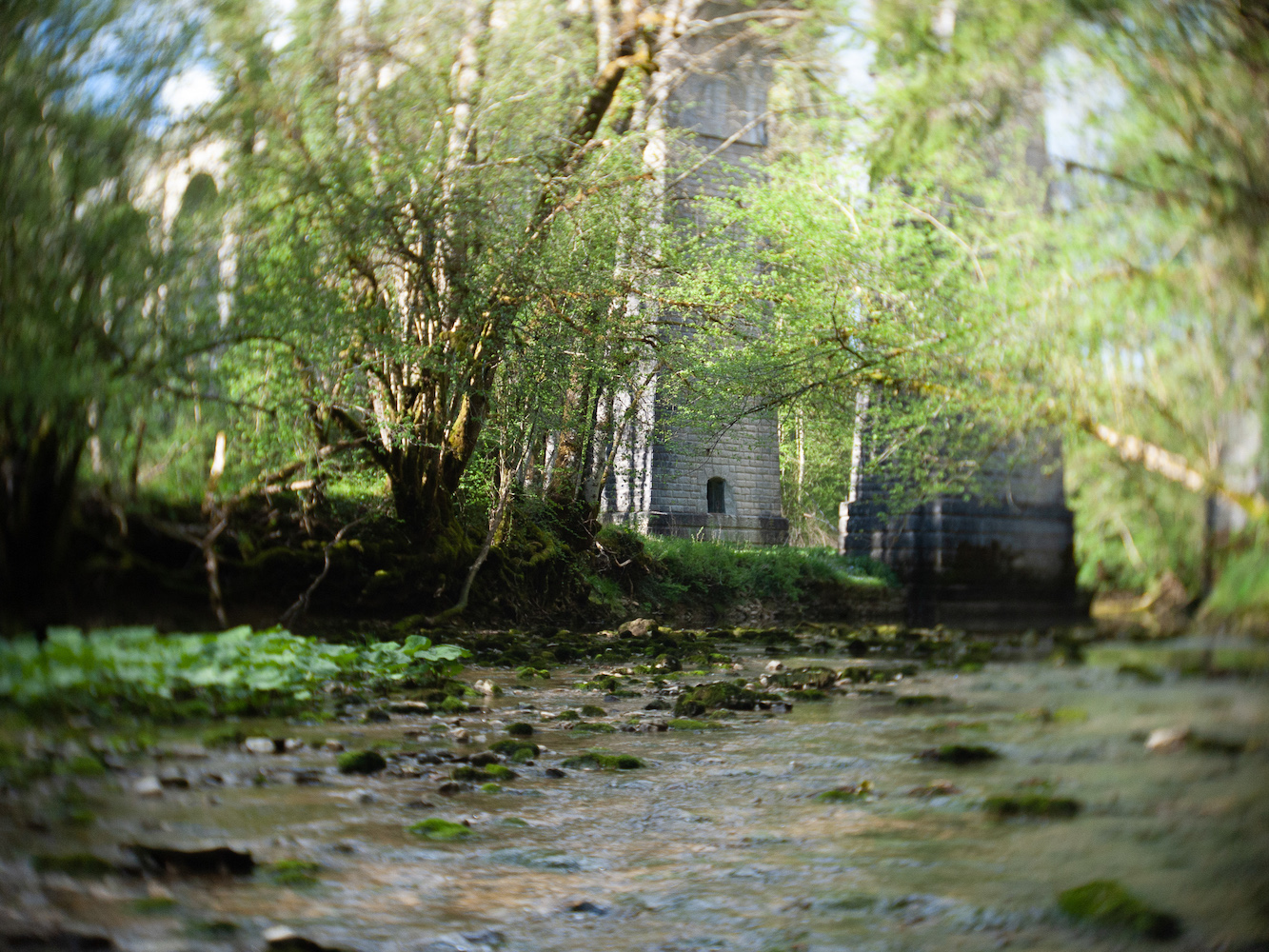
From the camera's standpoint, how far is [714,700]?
5238mm

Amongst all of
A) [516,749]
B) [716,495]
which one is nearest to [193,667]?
[516,749]

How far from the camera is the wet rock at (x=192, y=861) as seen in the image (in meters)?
2.06

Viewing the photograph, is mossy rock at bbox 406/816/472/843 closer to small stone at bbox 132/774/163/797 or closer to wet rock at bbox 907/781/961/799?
small stone at bbox 132/774/163/797

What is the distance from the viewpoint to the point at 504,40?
489 centimetres

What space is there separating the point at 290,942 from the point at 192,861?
55 centimetres

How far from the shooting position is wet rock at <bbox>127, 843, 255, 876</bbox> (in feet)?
6.77

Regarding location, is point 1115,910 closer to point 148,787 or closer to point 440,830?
point 440,830

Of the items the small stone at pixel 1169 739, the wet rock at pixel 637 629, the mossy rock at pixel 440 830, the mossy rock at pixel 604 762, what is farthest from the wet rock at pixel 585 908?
the wet rock at pixel 637 629

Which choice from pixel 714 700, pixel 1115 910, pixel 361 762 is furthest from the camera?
pixel 714 700

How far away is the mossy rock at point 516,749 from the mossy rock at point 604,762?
17 cm

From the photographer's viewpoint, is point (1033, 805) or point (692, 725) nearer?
point (1033, 805)

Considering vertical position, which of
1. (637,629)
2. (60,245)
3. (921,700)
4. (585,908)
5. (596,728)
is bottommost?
(637,629)

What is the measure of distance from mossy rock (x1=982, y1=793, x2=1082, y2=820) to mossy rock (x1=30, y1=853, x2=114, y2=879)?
1.76 metres

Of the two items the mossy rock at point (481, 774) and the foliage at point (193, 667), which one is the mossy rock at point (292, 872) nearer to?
the foliage at point (193, 667)
